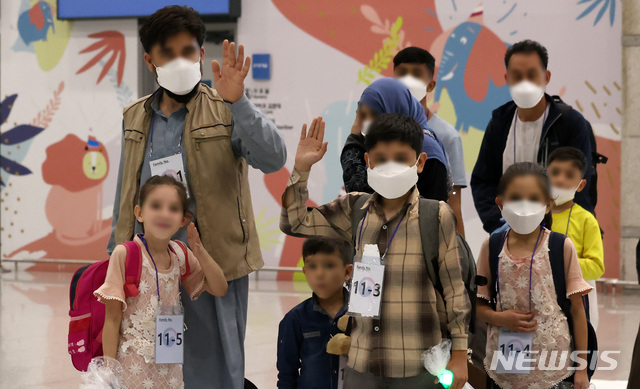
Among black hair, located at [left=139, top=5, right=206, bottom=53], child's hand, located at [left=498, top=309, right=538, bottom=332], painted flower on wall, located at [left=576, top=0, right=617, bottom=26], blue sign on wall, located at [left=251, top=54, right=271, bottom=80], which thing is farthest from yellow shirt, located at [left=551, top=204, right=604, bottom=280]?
blue sign on wall, located at [left=251, top=54, right=271, bottom=80]

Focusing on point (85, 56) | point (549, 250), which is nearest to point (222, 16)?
point (85, 56)

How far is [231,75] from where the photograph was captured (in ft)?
9.48

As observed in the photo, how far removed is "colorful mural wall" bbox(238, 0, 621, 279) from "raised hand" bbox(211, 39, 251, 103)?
5.60 m

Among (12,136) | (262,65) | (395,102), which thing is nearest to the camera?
(395,102)

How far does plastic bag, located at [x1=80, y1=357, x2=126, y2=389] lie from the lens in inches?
108

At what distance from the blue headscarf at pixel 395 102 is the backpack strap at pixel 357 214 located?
0.35 metres

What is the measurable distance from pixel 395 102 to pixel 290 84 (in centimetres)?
577

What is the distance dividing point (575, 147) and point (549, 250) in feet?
2.95

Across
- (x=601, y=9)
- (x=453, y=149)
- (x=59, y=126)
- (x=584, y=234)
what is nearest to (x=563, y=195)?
(x=584, y=234)

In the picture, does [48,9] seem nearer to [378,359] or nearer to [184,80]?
[184,80]

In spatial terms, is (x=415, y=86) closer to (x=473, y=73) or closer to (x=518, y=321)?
(x=518, y=321)

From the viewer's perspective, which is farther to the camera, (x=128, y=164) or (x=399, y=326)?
(x=128, y=164)

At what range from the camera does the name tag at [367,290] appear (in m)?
2.59

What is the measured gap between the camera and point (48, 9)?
9.17 metres
